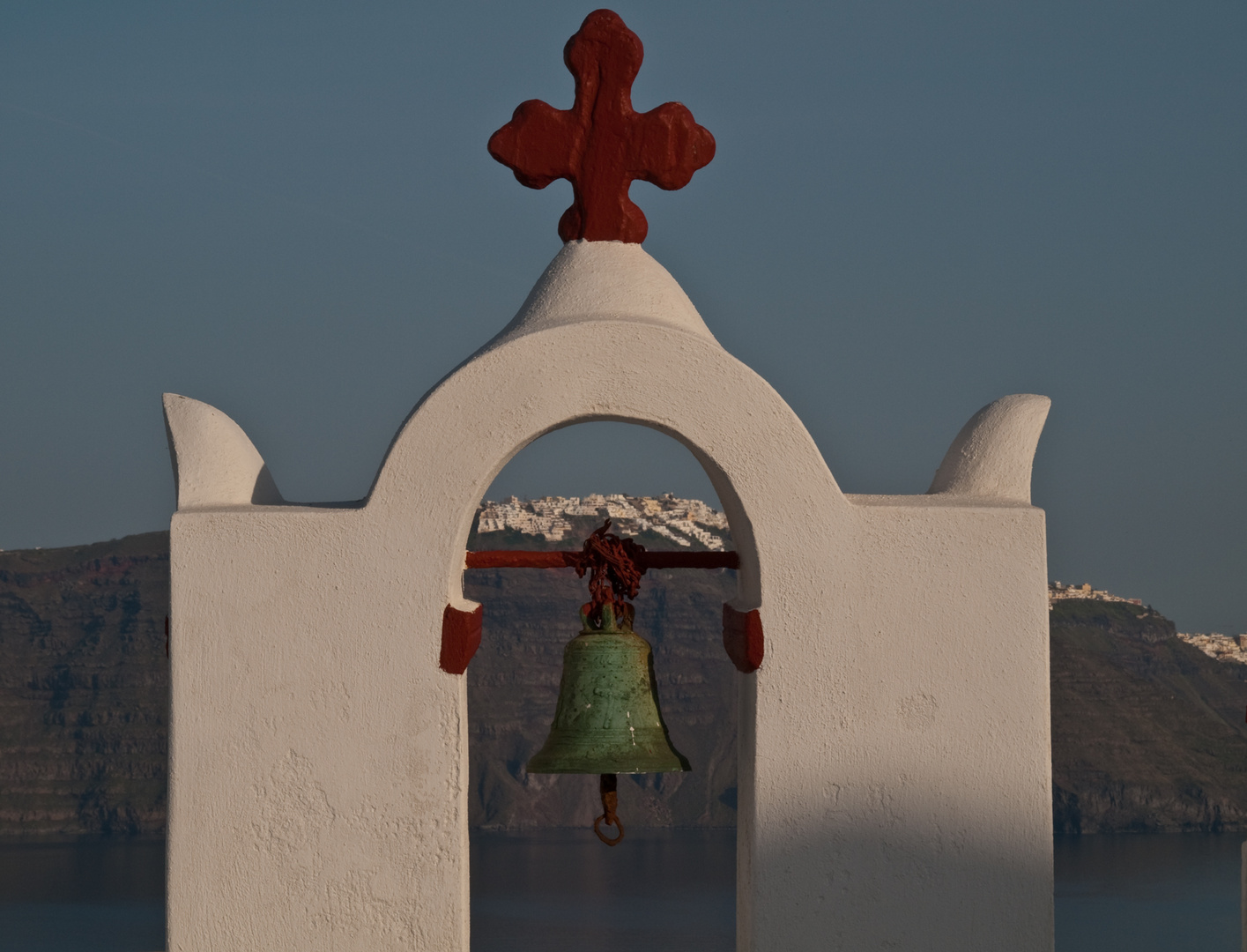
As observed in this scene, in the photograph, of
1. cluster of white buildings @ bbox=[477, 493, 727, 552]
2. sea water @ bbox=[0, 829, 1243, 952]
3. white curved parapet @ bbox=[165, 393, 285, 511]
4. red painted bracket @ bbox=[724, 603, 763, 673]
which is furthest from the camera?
cluster of white buildings @ bbox=[477, 493, 727, 552]

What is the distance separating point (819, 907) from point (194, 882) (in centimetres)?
196

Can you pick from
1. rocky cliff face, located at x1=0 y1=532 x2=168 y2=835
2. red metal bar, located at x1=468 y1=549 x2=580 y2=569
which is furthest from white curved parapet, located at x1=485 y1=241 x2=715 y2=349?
rocky cliff face, located at x1=0 y1=532 x2=168 y2=835

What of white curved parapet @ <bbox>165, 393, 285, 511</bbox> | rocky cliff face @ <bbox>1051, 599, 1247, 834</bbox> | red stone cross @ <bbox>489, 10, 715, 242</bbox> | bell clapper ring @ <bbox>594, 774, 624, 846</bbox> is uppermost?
red stone cross @ <bbox>489, 10, 715, 242</bbox>

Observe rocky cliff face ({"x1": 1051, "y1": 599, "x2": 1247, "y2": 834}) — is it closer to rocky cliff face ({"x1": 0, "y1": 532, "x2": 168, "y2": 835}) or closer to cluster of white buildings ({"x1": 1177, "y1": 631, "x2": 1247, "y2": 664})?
cluster of white buildings ({"x1": 1177, "y1": 631, "x2": 1247, "y2": 664})

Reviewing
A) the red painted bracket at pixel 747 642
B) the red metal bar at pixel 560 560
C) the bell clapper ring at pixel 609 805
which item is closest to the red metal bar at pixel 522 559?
the red metal bar at pixel 560 560

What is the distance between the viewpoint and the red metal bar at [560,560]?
5.07m

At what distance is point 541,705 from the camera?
8981cm

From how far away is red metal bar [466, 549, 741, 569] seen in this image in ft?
16.6

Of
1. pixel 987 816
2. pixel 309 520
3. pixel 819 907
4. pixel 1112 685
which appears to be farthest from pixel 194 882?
pixel 1112 685

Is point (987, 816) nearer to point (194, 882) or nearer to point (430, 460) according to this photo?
point (430, 460)

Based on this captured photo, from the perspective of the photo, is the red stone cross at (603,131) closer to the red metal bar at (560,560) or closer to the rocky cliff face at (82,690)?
the red metal bar at (560,560)

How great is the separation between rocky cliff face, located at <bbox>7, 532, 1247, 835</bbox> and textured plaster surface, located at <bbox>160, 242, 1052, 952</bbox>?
78.6 m

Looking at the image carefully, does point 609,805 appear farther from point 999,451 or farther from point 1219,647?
point 1219,647

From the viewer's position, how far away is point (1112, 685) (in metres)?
85.1
